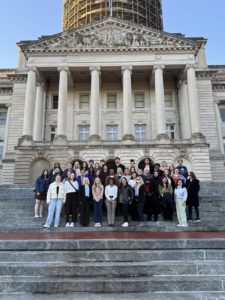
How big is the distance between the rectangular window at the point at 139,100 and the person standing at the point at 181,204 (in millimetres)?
26115

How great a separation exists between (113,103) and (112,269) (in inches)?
1246

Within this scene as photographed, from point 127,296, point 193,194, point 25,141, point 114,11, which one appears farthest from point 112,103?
point 127,296

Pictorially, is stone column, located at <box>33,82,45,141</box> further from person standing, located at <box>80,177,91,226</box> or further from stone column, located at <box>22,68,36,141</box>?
person standing, located at <box>80,177,91,226</box>

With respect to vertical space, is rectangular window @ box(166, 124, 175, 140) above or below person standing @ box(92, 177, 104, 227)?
above

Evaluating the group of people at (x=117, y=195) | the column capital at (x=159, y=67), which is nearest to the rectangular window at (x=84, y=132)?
the column capital at (x=159, y=67)

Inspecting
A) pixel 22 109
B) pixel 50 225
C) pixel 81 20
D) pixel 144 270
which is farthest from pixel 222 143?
pixel 144 270

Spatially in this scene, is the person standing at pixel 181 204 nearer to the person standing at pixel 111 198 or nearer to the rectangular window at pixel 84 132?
the person standing at pixel 111 198

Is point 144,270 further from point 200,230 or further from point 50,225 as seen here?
point 50,225

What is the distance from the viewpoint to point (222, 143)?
123 ft

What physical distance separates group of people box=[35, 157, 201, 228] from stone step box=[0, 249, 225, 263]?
3.77 meters

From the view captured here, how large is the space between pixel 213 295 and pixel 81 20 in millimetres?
47019

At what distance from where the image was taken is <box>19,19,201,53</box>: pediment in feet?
112

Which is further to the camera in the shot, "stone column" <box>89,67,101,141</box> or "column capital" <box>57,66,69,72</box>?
"column capital" <box>57,66,69,72</box>

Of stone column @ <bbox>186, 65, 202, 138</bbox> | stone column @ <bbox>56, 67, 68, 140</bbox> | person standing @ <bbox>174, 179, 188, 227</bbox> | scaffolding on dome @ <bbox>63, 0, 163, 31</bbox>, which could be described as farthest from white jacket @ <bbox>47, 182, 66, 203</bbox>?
scaffolding on dome @ <bbox>63, 0, 163, 31</bbox>
